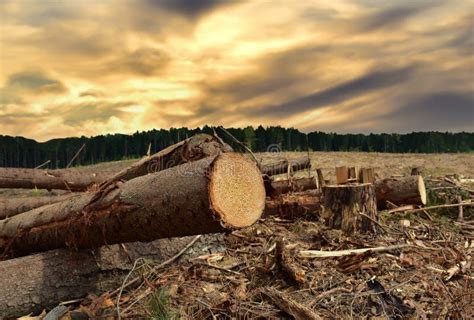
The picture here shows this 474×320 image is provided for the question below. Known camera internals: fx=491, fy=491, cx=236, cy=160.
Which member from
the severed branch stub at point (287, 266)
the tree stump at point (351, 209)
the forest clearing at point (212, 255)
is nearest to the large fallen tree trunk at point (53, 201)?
the forest clearing at point (212, 255)

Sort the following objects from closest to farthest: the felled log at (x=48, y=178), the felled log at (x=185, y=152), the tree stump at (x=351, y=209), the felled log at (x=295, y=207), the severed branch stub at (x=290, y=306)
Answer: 1. the severed branch stub at (x=290, y=306)
2. the felled log at (x=185, y=152)
3. the tree stump at (x=351, y=209)
4. the felled log at (x=295, y=207)
5. the felled log at (x=48, y=178)

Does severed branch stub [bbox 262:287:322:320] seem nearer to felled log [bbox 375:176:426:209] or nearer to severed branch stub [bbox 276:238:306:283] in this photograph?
severed branch stub [bbox 276:238:306:283]

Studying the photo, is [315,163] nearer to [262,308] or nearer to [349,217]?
[349,217]

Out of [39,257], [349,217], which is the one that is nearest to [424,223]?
[349,217]

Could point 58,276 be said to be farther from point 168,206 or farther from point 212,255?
point 168,206

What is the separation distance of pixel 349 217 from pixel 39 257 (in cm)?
371

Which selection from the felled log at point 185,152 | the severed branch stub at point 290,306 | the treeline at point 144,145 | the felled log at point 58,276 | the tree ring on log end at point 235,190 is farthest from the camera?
the treeline at point 144,145

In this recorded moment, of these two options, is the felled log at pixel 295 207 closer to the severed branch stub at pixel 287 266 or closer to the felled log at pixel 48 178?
the severed branch stub at pixel 287 266

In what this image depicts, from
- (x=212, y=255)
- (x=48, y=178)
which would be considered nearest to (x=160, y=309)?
(x=212, y=255)

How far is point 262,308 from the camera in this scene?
4.03 meters

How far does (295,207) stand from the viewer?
773 centimetres

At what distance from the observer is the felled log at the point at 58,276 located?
4.75 metres

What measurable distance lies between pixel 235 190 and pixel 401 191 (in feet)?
16.5

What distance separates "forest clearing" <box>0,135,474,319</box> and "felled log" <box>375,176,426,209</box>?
38.4 inches
